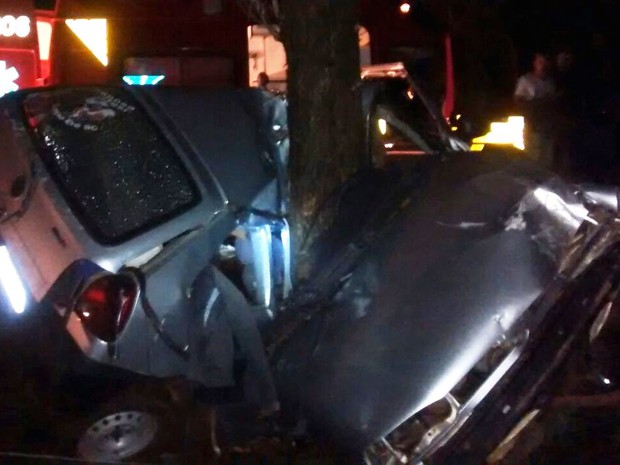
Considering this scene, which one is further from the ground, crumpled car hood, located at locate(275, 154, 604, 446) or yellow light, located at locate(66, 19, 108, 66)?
crumpled car hood, located at locate(275, 154, 604, 446)

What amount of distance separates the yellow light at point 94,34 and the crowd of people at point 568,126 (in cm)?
737

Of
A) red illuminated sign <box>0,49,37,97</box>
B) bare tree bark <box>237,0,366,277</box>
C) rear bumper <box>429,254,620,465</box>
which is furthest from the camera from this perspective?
red illuminated sign <box>0,49,37,97</box>

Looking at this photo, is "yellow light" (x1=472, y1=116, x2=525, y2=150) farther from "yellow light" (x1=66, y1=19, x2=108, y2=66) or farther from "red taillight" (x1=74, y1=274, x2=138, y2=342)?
"red taillight" (x1=74, y1=274, x2=138, y2=342)

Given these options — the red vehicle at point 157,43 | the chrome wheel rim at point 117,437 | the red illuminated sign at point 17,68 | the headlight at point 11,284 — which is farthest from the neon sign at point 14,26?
the chrome wheel rim at point 117,437

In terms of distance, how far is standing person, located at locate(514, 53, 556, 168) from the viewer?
11.0m

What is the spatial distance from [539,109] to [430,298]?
7.35 m

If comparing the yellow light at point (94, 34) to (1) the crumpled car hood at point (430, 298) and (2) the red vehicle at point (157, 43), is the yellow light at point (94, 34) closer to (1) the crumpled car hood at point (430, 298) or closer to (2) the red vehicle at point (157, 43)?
(2) the red vehicle at point (157, 43)

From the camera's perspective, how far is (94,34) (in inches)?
653

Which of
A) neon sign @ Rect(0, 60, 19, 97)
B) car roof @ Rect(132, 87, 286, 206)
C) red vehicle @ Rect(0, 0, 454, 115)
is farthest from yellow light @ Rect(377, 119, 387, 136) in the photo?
neon sign @ Rect(0, 60, 19, 97)

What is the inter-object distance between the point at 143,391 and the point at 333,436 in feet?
3.70

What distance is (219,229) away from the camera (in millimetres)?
4816

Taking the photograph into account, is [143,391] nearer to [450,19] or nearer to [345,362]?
[345,362]

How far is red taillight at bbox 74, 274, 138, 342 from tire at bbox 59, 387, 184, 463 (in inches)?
21.2

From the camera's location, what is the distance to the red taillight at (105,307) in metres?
4.38
